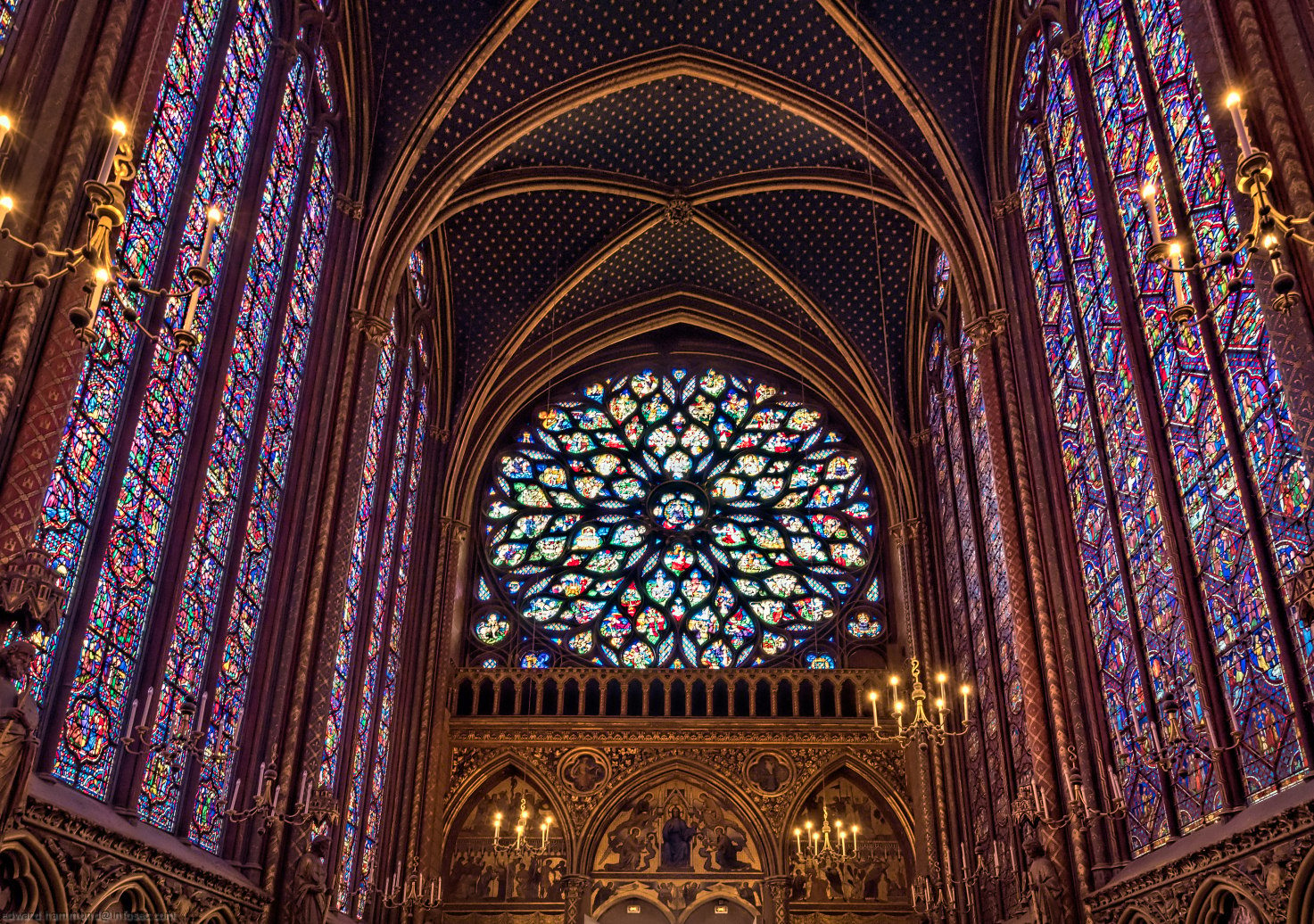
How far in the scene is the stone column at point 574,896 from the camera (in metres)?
20.1

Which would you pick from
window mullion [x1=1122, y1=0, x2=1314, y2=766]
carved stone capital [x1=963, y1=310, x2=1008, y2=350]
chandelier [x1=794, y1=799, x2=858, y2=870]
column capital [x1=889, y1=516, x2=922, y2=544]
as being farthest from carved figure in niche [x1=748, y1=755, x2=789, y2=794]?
window mullion [x1=1122, y1=0, x2=1314, y2=766]

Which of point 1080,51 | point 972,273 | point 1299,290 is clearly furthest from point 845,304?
point 1299,290

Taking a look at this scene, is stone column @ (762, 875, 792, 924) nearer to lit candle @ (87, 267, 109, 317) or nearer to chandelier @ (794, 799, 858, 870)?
chandelier @ (794, 799, 858, 870)

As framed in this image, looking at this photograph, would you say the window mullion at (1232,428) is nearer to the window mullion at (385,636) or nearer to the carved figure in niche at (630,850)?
the window mullion at (385,636)

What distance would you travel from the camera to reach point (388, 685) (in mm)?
19297

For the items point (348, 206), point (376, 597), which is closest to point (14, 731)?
point (348, 206)

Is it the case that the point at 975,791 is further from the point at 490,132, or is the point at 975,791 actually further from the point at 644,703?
the point at 490,132

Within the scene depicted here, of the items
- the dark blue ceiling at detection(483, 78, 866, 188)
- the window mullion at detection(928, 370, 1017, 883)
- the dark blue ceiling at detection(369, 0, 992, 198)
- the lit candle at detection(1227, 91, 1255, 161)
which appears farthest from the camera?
the dark blue ceiling at detection(483, 78, 866, 188)

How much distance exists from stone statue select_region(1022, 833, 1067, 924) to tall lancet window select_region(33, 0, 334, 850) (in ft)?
29.2

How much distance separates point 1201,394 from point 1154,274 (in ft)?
5.65

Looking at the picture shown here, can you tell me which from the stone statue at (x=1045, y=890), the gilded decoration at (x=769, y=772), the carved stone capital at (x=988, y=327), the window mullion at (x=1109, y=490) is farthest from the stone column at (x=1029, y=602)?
the gilded decoration at (x=769, y=772)

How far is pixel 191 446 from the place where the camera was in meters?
11.4

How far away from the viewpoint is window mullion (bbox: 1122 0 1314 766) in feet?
29.5

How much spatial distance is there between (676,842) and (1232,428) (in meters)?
14.1
